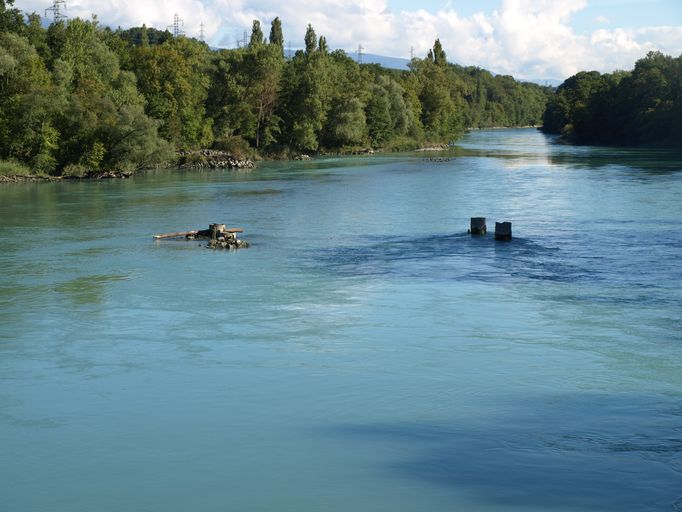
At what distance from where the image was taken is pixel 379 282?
78.1 feet

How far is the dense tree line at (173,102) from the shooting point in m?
65.2

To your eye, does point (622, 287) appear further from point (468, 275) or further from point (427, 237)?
point (427, 237)

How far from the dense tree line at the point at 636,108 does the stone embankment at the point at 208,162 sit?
182 ft

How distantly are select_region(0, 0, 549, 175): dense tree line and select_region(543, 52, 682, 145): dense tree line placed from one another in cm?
2184

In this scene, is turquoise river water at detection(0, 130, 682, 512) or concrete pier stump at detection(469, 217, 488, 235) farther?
concrete pier stump at detection(469, 217, 488, 235)

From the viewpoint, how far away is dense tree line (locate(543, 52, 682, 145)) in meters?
111

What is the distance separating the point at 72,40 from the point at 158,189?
87.0ft

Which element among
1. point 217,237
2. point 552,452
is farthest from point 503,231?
point 552,452

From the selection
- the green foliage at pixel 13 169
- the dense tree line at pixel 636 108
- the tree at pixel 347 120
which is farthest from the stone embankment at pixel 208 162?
the dense tree line at pixel 636 108

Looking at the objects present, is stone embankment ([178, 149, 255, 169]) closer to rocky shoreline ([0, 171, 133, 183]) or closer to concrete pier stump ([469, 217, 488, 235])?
rocky shoreline ([0, 171, 133, 183])

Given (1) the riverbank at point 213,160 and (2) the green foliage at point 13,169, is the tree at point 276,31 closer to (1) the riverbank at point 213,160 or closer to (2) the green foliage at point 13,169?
(1) the riverbank at point 213,160

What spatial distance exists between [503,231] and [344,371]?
1600 cm

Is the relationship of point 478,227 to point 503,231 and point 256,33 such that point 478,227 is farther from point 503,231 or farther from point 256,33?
point 256,33

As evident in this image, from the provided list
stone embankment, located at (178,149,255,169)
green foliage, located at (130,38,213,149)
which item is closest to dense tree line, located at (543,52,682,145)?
stone embankment, located at (178,149,255,169)
